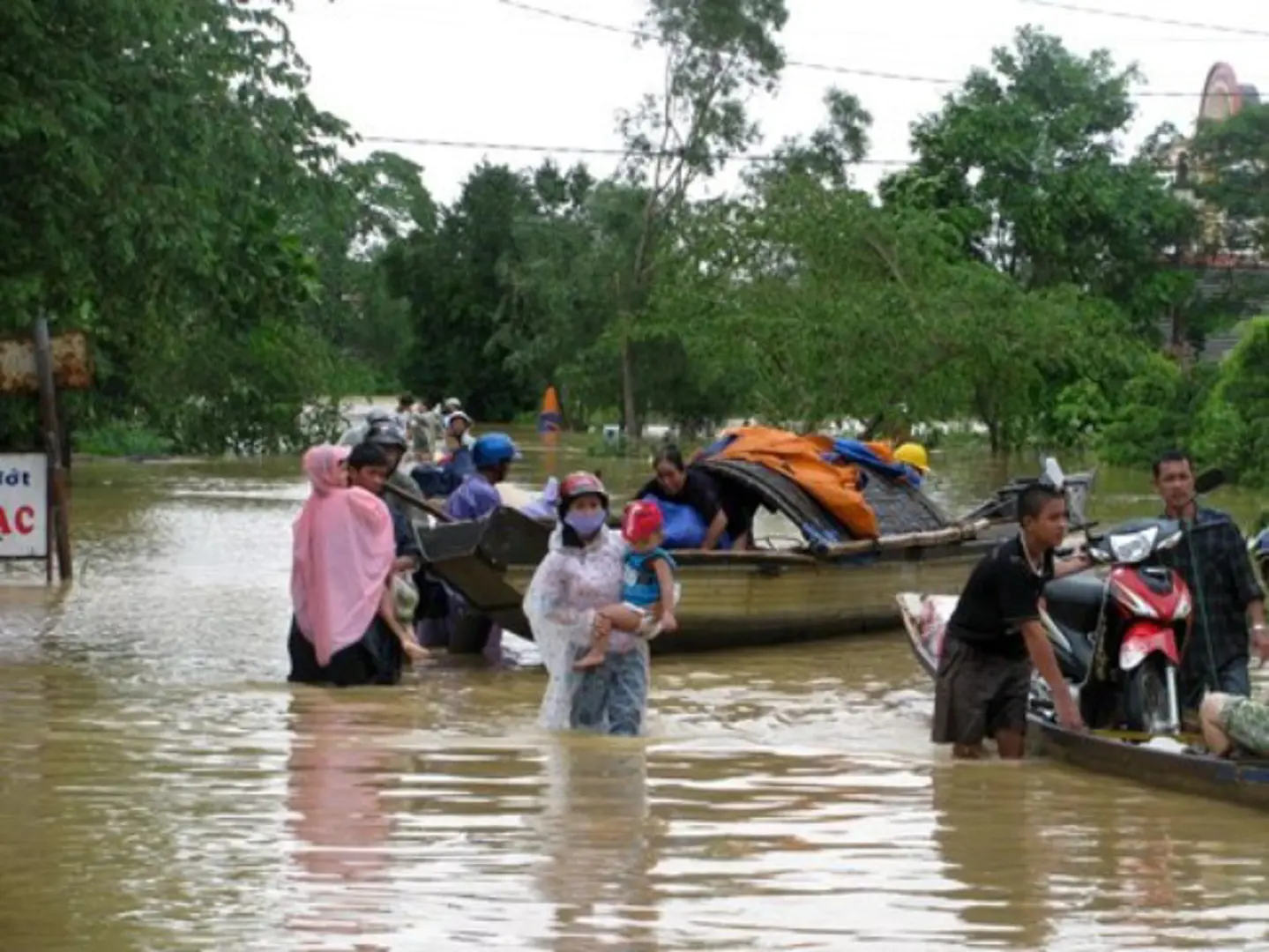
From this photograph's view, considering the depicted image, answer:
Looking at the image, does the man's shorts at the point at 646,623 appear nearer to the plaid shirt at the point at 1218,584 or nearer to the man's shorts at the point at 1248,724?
the plaid shirt at the point at 1218,584

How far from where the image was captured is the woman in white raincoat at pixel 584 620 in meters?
12.0

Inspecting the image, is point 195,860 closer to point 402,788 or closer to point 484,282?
point 402,788

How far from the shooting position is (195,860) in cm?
917

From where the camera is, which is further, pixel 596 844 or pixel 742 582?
pixel 742 582

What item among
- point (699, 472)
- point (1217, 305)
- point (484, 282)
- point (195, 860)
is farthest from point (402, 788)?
point (484, 282)

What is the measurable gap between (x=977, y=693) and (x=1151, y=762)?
0.90 metres

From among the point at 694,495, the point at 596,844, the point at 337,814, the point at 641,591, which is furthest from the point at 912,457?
the point at 596,844

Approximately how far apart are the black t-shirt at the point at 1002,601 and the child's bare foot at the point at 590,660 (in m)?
1.67

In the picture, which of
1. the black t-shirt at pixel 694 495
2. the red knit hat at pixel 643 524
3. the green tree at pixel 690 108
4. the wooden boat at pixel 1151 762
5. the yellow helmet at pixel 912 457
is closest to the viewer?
the wooden boat at pixel 1151 762

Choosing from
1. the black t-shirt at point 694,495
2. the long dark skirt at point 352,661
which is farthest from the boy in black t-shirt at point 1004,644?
the black t-shirt at point 694,495

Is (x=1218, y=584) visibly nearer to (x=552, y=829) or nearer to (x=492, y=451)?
(x=552, y=829)

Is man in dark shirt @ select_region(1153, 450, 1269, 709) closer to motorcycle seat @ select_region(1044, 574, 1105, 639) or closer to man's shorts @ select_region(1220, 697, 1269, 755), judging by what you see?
motorcycle seat @ select_region(1044, 574, 1105, 639)

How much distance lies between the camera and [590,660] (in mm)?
11969

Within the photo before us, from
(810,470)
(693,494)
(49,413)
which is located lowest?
(693,494)
